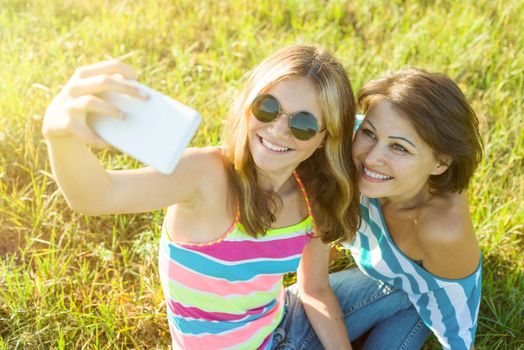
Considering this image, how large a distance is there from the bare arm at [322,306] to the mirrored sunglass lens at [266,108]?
857mm

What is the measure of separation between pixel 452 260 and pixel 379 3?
2.82 m

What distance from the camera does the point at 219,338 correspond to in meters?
2.22

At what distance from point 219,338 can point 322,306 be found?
51 cm

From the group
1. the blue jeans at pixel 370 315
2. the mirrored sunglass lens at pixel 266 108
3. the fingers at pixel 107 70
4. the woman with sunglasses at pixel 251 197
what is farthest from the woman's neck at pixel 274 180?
the fingers at pixel 107 70

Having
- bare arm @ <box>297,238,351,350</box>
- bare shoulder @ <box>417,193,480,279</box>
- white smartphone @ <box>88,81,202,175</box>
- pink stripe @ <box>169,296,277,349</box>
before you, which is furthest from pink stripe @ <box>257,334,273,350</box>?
white smartphone @ <box>88,81,202,175</box>

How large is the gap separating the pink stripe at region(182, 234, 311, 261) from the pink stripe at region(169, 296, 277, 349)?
13.3 inches

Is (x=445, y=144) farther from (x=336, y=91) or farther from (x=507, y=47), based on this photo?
(x=507, y=47)

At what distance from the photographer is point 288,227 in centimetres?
212

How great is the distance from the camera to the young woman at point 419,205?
7.07 feet

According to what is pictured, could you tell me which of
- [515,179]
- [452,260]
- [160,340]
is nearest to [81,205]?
[160,340]

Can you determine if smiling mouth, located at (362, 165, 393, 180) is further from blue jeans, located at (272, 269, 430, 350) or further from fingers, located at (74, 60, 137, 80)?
fingers, located at (74, 60, 137, 80)

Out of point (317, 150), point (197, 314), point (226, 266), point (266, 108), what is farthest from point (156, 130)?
point (197, 314)

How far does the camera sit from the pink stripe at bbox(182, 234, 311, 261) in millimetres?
1972

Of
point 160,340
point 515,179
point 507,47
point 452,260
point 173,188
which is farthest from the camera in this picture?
point 507,47
